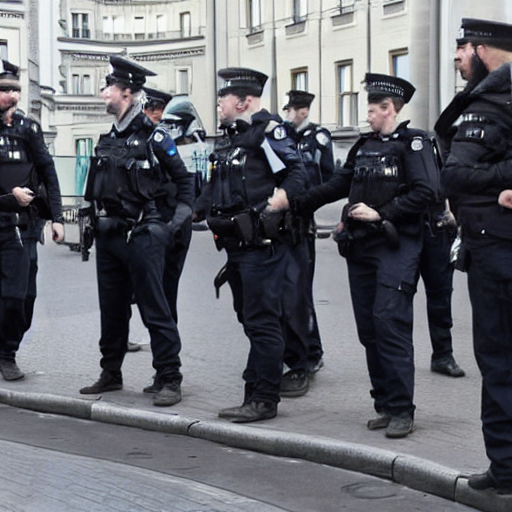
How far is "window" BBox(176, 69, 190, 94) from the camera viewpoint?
130ft

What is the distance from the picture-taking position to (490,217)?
5.58 meters

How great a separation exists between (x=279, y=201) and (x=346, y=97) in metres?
25.9

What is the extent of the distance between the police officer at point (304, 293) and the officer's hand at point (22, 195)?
6.11 ft

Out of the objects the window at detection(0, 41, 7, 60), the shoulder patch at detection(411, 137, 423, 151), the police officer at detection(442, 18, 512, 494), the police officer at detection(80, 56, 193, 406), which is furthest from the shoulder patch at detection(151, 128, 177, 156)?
the window at detection(0, 41, 7, 60)

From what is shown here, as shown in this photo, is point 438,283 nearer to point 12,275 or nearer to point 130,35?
point 12,275

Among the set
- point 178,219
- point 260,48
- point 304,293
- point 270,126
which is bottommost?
point 304,293

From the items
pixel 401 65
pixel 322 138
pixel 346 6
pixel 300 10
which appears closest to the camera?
pixel 322 138

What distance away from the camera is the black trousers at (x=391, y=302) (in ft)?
23.2

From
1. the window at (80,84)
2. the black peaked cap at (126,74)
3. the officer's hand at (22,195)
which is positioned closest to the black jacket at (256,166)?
the black peaked cap at (126,74)

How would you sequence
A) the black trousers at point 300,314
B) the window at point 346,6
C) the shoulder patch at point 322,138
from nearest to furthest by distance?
the black trousers at point 300,314
the shoulder patch at point 322,138
the window at point 346,6

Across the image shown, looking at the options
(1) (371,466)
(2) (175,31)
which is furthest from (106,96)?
(2) (175,31)

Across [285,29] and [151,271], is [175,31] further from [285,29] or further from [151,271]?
[151,271]

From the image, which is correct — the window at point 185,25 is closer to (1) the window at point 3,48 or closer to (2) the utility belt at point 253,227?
(1) the window at point 3,48

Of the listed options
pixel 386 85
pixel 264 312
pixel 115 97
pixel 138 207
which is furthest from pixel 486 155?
pixel 115 97
